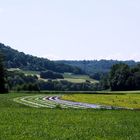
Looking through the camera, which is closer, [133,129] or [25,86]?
[133,129]

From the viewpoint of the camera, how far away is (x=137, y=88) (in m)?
182

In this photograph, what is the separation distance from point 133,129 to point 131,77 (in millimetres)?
152665

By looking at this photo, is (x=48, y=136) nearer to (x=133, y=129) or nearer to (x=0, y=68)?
(x=133, y=129)

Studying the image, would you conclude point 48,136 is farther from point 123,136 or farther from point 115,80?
point 115,80

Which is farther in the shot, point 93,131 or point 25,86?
point 25,86

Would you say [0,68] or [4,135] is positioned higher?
[0,68]

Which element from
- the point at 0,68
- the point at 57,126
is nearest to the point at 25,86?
the point at 0,68

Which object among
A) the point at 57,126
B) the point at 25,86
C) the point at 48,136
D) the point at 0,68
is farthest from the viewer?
the point at 25,86

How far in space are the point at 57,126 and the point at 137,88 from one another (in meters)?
152

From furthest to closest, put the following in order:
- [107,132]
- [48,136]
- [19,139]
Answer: [107,132] → [48,136] → [19,139]

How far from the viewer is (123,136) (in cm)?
2797

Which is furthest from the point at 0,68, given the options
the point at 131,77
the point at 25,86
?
the point at 131,77

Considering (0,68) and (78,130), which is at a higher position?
(0,68)

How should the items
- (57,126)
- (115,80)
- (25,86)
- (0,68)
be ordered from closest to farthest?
(57,126)
(0,68)
(25,86)
(115,80)
